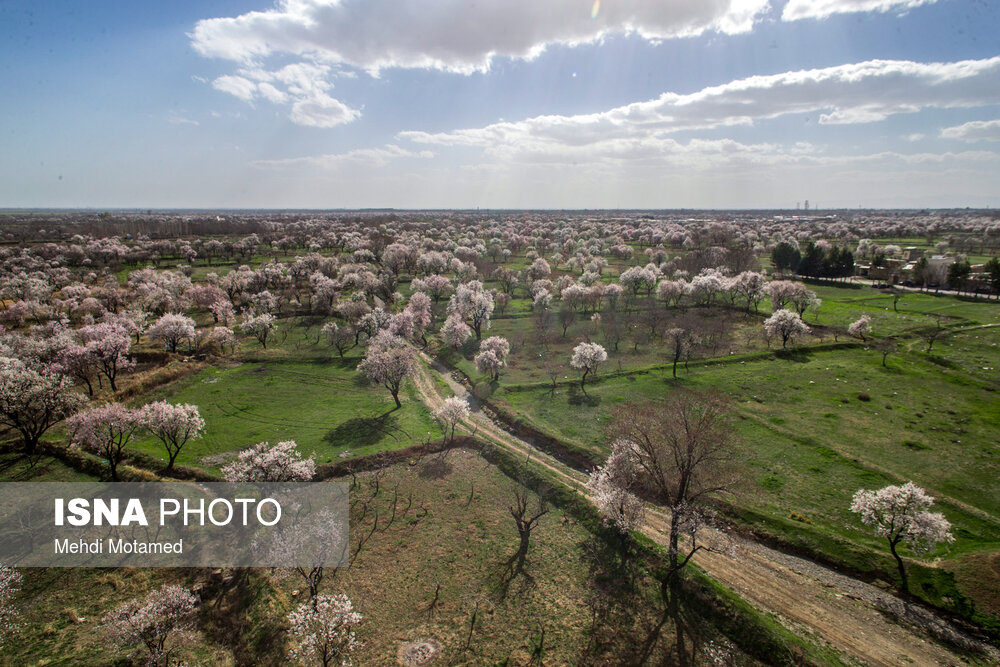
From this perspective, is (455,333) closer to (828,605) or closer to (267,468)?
(267,468)

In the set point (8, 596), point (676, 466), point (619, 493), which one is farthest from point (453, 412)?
point (8, 596)

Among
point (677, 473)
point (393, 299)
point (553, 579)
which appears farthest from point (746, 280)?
point (553, 579)

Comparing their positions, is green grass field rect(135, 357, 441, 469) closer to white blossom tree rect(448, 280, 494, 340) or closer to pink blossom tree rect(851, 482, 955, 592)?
white blossom tree rect(448, 280, 494, 340)

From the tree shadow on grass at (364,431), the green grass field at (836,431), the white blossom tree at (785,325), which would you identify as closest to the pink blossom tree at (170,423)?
the tree shadow on grass at (364,431)

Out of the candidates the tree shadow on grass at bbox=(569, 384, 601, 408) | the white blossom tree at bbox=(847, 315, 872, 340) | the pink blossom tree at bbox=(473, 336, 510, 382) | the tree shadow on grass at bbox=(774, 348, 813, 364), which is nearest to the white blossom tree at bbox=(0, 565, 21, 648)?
the pink blossom tree at bbox=(473, 336, 510, 382)

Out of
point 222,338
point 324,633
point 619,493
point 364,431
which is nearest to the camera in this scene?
point 324,633

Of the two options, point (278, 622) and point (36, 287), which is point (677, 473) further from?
point (36, 287)
